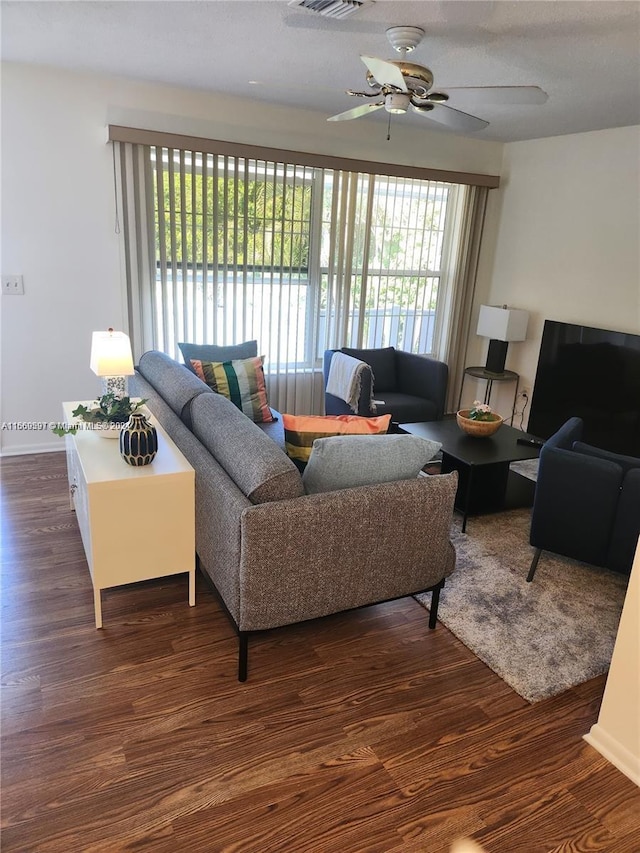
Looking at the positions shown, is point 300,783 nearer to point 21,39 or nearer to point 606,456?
point 606,456

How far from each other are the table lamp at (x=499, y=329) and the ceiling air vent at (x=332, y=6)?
3063 mm

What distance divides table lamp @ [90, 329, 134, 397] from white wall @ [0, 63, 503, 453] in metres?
1.37

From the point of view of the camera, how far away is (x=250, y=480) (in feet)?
6.84

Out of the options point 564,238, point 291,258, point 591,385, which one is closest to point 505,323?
point 564,238

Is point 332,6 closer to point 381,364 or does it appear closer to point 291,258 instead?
point 291,258

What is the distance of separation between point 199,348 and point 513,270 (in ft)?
9.98

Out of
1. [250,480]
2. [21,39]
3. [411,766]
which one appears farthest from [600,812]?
[21,39]

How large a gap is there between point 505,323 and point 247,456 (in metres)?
3.49

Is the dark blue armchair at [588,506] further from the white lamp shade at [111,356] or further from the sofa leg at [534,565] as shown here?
the white lamp shade at [111,356]

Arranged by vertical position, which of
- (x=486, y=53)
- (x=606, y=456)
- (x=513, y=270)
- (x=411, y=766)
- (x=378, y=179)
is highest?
(x=486, y=53)

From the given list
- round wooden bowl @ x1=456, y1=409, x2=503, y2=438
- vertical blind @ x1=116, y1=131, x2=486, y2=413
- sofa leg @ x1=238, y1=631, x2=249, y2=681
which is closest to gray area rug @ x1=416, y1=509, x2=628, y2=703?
round wooden bowl @ x1=456, y1=409, x2=503, y2=438

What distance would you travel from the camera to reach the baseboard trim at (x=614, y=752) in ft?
6.18

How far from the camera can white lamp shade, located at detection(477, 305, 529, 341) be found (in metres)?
4.98

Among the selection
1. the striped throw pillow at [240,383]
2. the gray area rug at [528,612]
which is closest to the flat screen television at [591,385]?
the gray area rug at [528,612]
